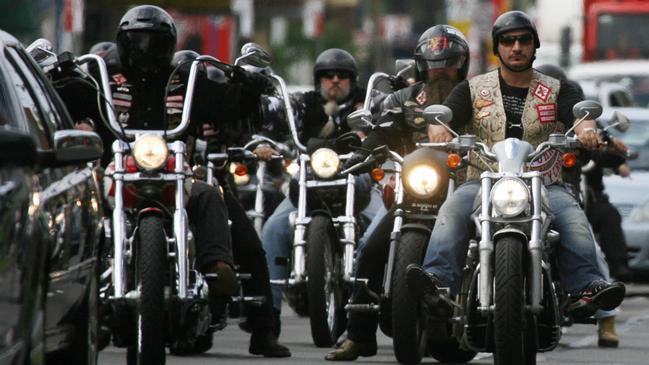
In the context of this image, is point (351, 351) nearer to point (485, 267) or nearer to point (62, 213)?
point (485, 267)

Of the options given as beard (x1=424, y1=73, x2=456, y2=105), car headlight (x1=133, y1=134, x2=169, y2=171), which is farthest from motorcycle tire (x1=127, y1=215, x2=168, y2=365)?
beard (x1=424, y1=73, x2=456, y2=105)

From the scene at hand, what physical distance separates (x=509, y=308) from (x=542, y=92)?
6.18 ft

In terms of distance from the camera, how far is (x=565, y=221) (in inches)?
411

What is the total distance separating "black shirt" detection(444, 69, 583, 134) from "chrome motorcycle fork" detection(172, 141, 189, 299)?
1.44 m

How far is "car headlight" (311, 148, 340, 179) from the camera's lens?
13.8 m

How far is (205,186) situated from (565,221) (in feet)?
6.19

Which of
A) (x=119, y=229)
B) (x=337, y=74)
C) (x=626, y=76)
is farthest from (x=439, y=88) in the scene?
(x=626, y=76)

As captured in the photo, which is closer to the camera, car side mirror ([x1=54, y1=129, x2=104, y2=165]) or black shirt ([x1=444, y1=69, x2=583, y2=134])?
car side mirror ([x1=54, y1=129, x2=104, y2=165])

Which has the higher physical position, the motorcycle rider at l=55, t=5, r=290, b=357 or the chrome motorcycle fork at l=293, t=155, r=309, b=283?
the motorcycle rider at l=55, t=5, r=290, b=357

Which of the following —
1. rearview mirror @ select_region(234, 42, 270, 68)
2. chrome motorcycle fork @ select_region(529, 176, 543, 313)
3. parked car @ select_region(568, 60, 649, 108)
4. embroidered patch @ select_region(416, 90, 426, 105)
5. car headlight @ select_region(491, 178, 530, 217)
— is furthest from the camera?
parked car @ select_region(568, 60, 649, 108)

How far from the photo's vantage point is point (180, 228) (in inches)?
410

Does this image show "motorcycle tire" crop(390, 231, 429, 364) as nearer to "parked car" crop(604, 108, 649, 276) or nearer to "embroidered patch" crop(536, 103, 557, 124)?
"embroidered patch" crop(536, 103, 557, 124)

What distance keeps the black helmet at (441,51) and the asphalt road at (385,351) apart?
1.71 metres

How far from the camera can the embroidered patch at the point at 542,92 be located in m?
11.1
